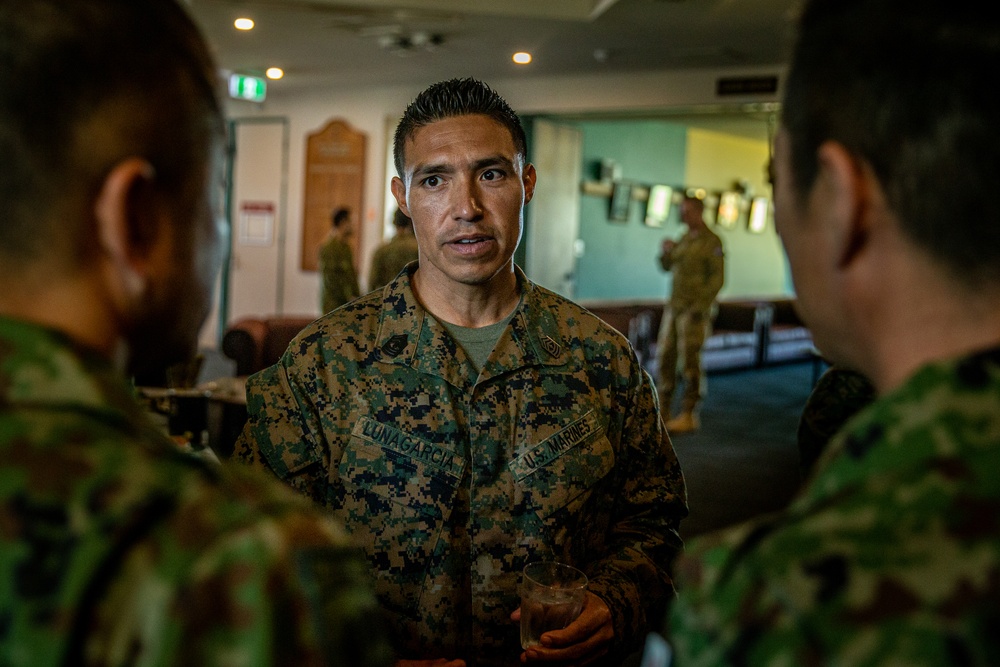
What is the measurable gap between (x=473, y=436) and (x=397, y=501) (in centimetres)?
17

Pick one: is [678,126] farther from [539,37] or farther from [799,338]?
[539,37]

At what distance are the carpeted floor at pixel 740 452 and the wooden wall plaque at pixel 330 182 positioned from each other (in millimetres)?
4493

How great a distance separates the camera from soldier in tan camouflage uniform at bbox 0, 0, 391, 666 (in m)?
0.51

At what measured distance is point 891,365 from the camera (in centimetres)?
66

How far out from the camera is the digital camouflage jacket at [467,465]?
1.41m

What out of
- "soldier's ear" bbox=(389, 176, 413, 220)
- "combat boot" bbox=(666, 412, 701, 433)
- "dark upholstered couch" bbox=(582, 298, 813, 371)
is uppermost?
"soldier's ear" bbox=(389, 176, 413, 220)

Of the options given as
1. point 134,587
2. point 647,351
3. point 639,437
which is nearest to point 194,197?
point 134,587

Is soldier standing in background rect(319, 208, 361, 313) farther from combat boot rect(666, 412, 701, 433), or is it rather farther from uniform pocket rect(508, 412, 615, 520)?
uniform pocket rect(508, 412, 615, 520)

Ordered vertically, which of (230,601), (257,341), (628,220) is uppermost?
(628,220)

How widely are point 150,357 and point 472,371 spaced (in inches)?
33.8

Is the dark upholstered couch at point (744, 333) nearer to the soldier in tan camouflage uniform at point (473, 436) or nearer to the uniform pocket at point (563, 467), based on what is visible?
the soldier in tan camouflage uniform at point (473, 436)

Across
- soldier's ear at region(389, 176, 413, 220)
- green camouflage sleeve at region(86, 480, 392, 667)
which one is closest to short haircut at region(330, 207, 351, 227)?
soldier's ear at region(389, 176, 413, 220)

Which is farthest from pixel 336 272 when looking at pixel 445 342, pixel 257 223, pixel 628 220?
pixel 445 342

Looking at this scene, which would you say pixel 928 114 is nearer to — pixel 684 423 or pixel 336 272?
pixel 684 423
